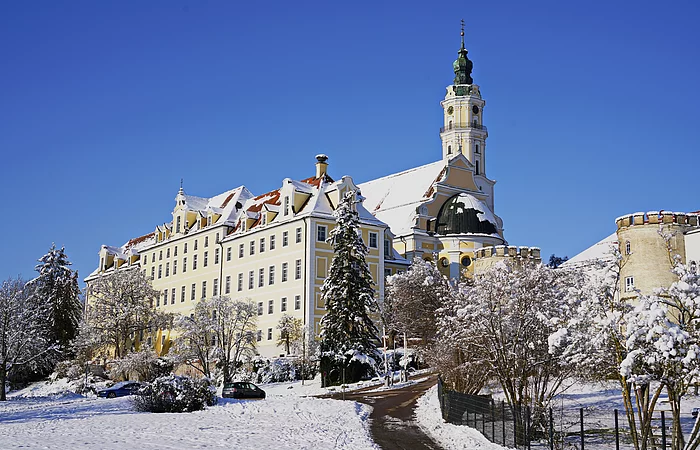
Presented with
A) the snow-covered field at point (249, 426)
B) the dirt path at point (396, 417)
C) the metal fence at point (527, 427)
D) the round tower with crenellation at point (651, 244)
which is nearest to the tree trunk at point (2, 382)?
the snow-covered field at point (249, 426)

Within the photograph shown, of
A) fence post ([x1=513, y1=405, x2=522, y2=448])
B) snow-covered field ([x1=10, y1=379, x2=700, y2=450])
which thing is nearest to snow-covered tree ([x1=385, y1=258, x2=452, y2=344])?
snow-covered field ([x1=10, y1=379, x2=700, y2=450])

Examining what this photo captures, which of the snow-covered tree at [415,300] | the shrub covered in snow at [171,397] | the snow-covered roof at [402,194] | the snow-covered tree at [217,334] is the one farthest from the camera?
the snow-covered roof at [402,194]

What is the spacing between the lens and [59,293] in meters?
78.1

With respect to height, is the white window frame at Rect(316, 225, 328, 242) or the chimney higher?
the chimney

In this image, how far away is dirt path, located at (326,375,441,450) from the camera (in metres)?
25.0

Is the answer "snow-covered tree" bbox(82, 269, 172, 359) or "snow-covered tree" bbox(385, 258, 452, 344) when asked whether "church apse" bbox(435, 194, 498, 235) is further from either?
"snow-covered tree" bbox(82, 269, 172, 359)

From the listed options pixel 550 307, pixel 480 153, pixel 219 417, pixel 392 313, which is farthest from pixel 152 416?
Answer: pixel 480 153

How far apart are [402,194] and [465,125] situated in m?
20.6

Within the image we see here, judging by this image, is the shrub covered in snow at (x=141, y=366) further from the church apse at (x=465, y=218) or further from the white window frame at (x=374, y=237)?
the church apse at (x=465, y=218)

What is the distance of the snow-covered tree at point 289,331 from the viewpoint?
6266cm

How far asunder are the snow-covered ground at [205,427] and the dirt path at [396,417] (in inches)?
21.0

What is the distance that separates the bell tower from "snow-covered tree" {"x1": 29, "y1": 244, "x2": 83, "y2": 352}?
44.1 meters

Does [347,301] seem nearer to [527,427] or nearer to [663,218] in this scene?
[663,218]

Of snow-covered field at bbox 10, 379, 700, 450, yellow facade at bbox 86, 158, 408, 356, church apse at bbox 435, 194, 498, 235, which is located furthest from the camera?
church apse at bbox 435, 194, 498, 235
